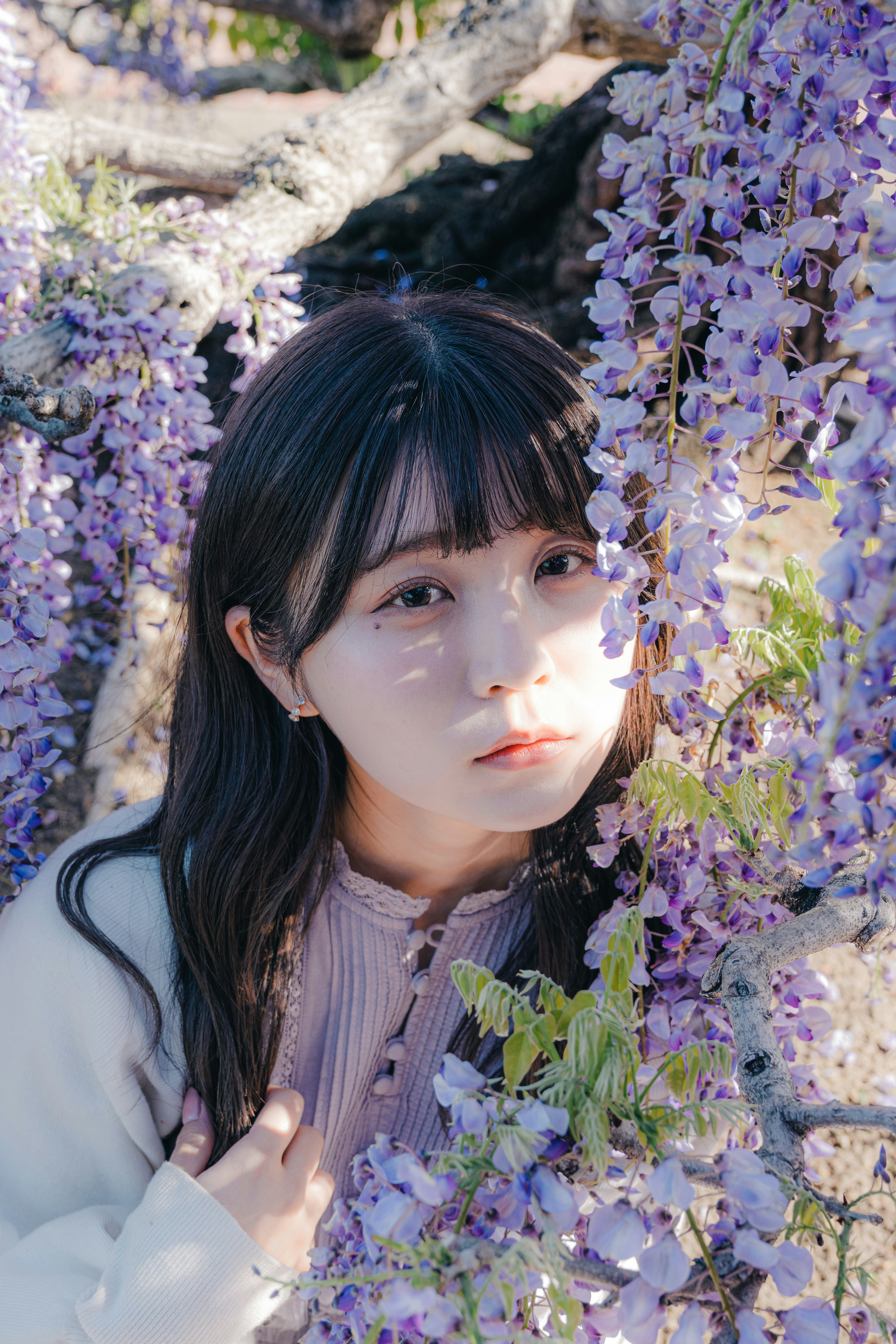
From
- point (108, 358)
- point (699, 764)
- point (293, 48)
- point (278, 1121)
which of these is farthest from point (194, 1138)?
point (293, 48)

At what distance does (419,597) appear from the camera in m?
1.18

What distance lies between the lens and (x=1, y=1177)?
143cm

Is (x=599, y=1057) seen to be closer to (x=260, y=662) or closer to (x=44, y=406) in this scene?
(x=260, y=662)

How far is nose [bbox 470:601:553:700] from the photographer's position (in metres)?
1.10

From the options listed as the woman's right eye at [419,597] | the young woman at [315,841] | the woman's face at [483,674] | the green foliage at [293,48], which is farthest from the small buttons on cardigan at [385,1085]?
the green foliage at [293,48]

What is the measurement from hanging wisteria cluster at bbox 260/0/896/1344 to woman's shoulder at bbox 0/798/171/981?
1.73ft

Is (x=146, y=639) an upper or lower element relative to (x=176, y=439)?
lower

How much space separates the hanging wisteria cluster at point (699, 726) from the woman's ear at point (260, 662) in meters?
0.48

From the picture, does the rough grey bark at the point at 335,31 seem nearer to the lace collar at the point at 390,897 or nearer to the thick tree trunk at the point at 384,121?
the thick tree trunk at the point at 384,121

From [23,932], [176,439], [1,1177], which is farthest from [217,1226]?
[176,439]

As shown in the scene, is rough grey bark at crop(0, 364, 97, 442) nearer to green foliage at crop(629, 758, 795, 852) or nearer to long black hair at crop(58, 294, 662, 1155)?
long black hair at crop(58, 294, 662, 1155)

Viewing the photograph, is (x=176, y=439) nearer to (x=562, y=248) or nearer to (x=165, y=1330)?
(x=165, y=1330)

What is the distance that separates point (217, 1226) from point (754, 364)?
118 centimetres

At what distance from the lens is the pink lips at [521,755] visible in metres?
1.15
